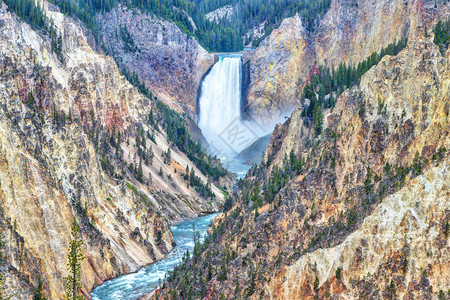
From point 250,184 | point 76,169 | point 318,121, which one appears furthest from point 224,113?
point 318,121

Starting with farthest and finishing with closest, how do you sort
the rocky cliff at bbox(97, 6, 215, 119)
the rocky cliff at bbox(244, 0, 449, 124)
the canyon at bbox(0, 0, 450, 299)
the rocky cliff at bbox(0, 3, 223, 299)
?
the rocky cliff at bbox(97, 6, 215, 119) → the rocky cliff at bbox(244, 0, 449, 124) → the rocky cliff at bbox(0, 3, 223, 299) → the canyon at bbox(0, 0, 450, 299)

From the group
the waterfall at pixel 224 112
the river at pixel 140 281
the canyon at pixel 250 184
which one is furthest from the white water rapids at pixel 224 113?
the river at pixel 140 281

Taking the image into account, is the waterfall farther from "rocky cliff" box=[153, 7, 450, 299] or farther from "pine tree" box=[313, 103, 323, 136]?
"rocky cliff" box=[153, 7, 450, 299]

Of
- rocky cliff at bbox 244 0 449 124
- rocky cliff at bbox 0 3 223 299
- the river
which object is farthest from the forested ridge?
the river

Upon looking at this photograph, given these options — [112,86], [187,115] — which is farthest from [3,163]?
[187,115]

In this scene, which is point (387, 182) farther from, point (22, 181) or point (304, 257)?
point (22, 181)

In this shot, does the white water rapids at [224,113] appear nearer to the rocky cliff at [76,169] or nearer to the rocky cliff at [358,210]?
the rocky cliff at [76,169]

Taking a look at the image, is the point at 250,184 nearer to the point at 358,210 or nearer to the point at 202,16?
the point at 358,210
